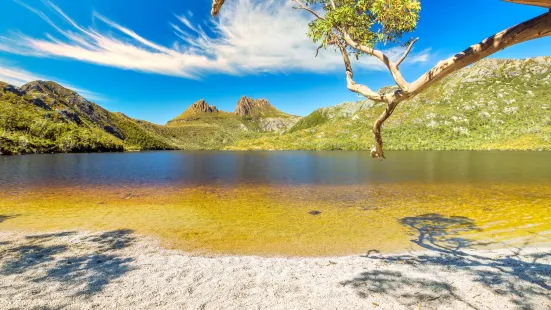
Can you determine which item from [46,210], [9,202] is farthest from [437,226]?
[9,202]

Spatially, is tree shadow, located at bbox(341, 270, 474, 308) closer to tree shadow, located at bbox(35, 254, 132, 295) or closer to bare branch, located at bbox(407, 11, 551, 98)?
bare branch, located at bbox(407, 11, 551, 98)

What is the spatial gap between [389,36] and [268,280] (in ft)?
35.7

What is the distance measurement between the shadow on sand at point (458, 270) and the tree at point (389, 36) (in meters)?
5.98

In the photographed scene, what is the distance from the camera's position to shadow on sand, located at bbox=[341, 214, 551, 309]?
10.0 m

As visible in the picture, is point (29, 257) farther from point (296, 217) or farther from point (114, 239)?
point (296, 217)

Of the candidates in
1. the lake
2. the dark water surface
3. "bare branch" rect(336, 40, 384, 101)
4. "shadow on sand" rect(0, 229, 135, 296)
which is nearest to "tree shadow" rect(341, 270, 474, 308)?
the lake

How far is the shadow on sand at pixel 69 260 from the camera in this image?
11992mm

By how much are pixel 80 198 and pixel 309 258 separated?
118ft

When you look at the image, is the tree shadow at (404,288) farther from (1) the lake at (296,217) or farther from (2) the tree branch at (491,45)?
(2) the tree branch at (491,45)

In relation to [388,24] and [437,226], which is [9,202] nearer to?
[388,24]

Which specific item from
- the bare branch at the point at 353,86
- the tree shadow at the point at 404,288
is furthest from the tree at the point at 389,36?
the tree shadow at the point at 404,288

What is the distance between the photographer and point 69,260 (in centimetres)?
1463

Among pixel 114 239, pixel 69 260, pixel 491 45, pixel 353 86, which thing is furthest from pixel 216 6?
pixel 114 239

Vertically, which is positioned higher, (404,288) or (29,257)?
(404,288)
